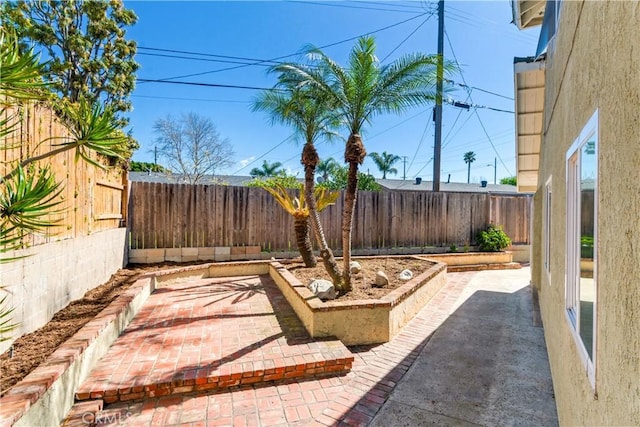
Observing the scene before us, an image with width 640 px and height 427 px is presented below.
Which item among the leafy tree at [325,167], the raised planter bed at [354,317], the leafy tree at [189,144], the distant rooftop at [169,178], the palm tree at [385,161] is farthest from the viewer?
the palm tree at [385,161]

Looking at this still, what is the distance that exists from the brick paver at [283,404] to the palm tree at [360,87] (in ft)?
6.51

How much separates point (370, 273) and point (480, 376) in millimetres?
3492

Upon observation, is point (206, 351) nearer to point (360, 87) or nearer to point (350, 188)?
point (350, 188)

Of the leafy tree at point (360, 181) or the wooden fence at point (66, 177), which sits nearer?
the wooden fence at point (66, 177)

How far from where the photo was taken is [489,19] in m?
12.5

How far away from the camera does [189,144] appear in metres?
18.5

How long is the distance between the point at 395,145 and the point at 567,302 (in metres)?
35.7

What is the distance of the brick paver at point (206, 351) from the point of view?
3.14 meters

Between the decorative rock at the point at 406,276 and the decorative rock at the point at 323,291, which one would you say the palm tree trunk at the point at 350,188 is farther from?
the decorative rock at the point at 406,276

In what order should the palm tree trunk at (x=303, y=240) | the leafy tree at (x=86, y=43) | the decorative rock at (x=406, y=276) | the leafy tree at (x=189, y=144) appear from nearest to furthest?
the decorative rock at (x=406, y=276), the palm tree trunk at (x=303, y=240), the leafy tree at (x=86, y=43), the leafy tree at (x=189, y=144)

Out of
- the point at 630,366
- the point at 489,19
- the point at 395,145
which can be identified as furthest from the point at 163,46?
the point at 395,145

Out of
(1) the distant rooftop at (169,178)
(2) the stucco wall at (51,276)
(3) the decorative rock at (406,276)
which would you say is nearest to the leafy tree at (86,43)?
(1) the distant rooftop at (169,178)

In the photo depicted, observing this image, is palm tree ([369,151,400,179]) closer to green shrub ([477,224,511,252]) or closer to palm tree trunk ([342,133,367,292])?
green shrub ([477,224,511,252])

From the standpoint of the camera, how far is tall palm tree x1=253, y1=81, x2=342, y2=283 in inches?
255
